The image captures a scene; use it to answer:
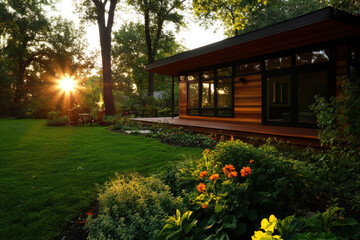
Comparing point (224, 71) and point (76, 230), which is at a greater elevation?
point (224, 71)

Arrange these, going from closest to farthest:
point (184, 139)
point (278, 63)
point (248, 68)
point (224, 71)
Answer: point (184, 139), point (278, 63), point (248, 68), point (224, 71)

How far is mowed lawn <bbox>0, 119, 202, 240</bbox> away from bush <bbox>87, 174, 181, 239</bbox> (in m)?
0.57

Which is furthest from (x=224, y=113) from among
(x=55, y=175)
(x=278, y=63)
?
(x=55, y=175)

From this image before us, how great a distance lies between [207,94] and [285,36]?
5.00 meters

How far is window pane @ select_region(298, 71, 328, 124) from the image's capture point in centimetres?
673

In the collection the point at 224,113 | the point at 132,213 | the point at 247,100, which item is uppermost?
the point at 247,100

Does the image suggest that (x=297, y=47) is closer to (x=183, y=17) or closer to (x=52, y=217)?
(x=52, y=217)

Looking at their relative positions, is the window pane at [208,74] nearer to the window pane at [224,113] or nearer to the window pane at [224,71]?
the window pane at [224,71]

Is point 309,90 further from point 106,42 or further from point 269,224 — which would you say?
point 106,42

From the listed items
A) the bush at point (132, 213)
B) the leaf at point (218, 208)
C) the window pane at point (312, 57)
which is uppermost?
the window pane at point (312, 57)

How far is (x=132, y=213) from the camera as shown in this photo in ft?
7.03

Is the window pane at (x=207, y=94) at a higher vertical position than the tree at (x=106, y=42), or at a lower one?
lower

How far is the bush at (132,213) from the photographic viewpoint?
1888mm

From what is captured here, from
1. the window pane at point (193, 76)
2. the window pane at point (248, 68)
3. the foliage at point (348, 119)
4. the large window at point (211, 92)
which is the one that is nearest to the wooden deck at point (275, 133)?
the foliage at point (348, 119)
